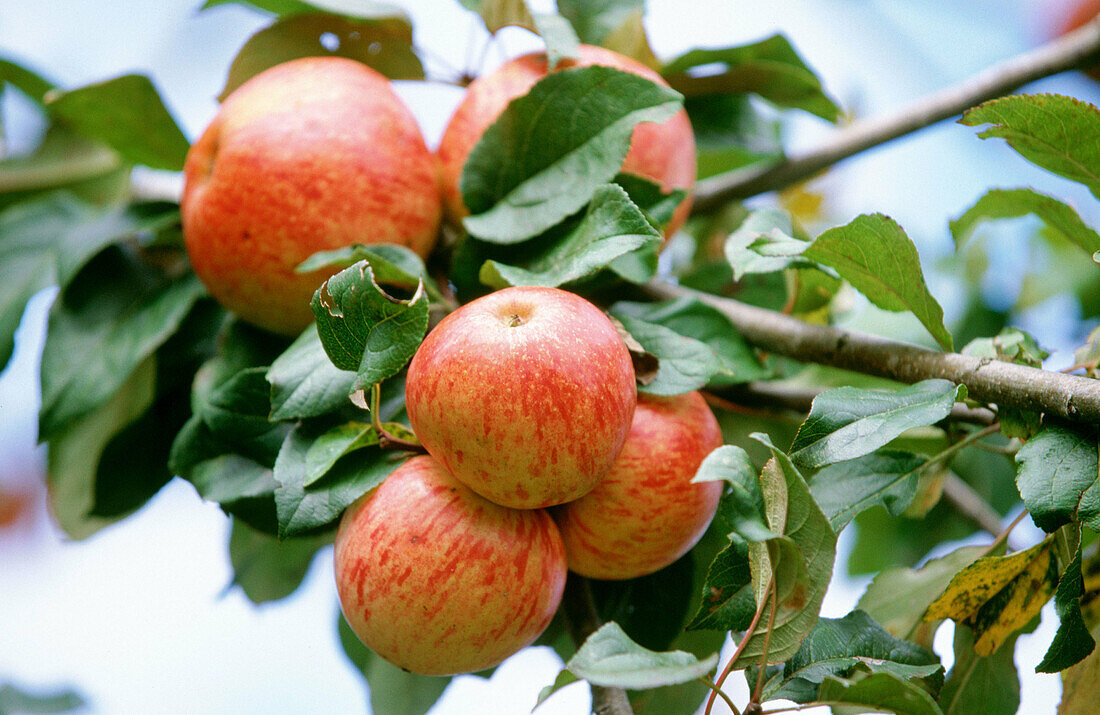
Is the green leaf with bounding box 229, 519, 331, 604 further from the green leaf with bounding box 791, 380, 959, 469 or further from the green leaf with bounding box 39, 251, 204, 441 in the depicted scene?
the green leaf with bounding box 791, 380, 959, 469

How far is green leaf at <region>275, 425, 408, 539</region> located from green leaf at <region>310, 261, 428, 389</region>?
0.06 meters

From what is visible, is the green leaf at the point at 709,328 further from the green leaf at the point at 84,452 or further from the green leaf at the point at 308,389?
the green leaf at the point at 84,452

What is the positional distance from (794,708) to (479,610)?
167mm

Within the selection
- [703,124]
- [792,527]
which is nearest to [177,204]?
[703,124]

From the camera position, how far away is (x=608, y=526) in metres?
0.47

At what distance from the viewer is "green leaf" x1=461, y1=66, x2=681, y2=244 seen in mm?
515

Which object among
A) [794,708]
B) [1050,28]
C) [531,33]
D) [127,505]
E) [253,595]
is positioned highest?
[531,33]

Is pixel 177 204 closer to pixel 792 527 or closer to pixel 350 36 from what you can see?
pixel 350 36

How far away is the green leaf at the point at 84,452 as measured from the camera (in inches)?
28.4

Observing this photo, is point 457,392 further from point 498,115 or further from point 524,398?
point 498,115

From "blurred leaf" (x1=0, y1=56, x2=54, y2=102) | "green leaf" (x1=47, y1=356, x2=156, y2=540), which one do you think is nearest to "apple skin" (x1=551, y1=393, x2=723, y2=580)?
"green leaf" (x1=47, y1=356, x2=156, y2=540)

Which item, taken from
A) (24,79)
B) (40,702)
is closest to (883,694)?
(40,702)

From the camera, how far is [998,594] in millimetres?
502

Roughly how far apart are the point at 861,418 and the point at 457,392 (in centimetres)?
22
